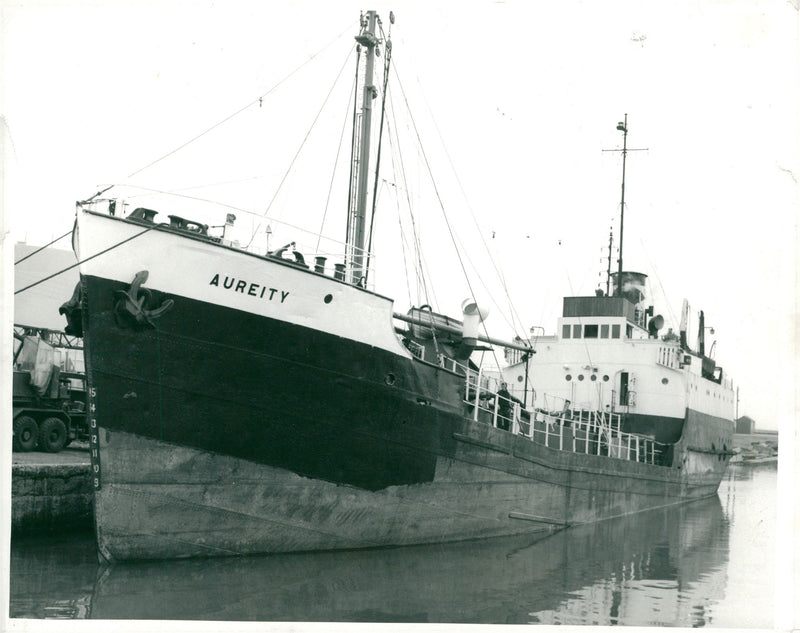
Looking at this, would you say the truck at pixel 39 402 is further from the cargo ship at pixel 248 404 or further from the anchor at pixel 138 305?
the anchor at pixel 138 305

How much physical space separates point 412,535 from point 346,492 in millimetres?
1601

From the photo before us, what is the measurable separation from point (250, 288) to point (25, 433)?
9.11 meters

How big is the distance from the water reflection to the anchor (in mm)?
3165

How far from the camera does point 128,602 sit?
342 inches

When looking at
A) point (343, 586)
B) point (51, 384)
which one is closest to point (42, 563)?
point (343, 586)

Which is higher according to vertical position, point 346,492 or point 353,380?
point 353,380

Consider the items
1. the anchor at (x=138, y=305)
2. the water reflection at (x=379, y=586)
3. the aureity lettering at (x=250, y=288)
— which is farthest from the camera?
the aureity lettering at (x=250, y=288)

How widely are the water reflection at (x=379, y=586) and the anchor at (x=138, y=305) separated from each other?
125 inches

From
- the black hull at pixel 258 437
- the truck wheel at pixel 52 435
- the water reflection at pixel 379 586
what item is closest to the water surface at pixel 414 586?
the water reflection at pixel 379 586

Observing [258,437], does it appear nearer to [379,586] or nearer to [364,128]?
[379,586]

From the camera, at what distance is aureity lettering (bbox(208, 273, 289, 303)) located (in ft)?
34.0

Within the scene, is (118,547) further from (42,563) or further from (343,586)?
(343,586)

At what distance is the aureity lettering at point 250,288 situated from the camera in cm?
1038

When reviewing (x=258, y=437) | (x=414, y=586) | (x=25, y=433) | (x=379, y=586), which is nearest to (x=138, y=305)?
(x=258, y=437)
